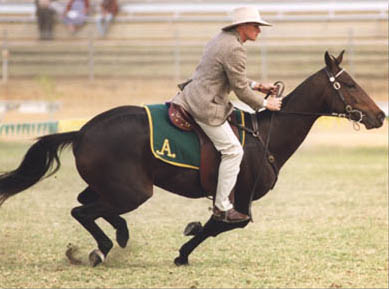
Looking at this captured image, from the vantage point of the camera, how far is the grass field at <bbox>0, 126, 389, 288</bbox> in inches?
316

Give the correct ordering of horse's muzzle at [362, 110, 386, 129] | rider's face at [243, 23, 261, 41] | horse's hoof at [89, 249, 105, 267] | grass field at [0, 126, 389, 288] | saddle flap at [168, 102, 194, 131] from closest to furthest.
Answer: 1. grass field at [0, 126, 389, 288]
2. rider's face at [243, 23, 261, 41]
3. saddle flap at [168, 102, 194, 131]
4. horse's hoof at [89, 249, 105, 267]
5. horse's muzzle at [362, 110, 386, 129]

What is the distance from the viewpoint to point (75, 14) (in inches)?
1145

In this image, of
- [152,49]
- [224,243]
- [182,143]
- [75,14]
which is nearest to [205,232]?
[182,143]

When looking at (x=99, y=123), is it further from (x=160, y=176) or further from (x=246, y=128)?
(x=246, y=128)

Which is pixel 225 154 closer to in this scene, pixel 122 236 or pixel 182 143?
pixel 182 143

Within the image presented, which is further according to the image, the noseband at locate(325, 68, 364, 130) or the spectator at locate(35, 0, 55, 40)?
the spectator at locate(35, 0, 55, 40)

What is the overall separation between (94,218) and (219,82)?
1650 mm

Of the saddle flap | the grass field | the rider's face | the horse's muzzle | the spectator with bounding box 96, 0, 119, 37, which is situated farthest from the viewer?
the spectator with bounding box 96, 0, 119, 37

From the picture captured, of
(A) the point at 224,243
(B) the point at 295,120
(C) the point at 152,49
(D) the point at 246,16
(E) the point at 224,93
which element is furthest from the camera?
(C) the point at 152,49

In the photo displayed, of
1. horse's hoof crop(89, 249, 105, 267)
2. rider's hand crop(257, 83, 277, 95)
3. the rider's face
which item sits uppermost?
the rider's face

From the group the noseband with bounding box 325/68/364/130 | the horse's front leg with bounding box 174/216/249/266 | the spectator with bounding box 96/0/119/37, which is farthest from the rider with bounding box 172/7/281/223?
the spectator with bounding box 96/0/119/37

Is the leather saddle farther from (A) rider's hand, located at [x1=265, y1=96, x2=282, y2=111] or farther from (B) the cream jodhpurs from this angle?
(A) rider's hand, located at [x1=265, y1=96, x2=282, y2=111]

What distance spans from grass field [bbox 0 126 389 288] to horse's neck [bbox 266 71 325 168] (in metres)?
1.08

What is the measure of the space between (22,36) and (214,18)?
19.6 feet
